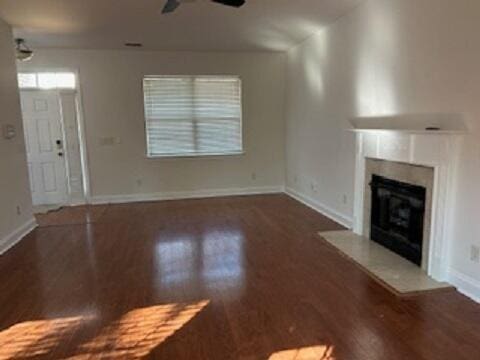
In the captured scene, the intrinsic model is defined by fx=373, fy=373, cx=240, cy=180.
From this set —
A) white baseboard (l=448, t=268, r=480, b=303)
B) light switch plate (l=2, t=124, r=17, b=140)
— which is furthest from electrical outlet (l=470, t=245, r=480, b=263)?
light switch plate (l=2, t=124, r=17, b=140)

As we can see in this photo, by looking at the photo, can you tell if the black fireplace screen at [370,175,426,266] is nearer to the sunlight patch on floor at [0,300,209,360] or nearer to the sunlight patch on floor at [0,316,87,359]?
the sunlight patch on floor at [0,300,209,360]

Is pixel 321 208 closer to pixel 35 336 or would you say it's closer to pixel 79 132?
pixel 35 336

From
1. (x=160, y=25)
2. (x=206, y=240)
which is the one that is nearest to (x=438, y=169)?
(x=206, y=240)

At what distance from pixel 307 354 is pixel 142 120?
5.32 meters

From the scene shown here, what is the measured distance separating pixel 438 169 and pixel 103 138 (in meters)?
5.33

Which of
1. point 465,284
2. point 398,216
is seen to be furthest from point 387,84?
point 465,284

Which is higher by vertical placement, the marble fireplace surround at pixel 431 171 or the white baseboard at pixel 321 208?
the marble fireplace surround at pixel 431 171

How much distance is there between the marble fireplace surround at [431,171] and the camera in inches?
119

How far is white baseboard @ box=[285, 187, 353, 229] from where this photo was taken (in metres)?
4.80

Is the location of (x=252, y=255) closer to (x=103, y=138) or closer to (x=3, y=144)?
(x=3, y=144)

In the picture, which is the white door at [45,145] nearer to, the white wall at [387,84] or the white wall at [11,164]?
the white wall at [11,164]

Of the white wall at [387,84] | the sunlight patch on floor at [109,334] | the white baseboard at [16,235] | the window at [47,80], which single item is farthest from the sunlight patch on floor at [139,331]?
the window at [47,80]

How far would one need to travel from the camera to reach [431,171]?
3.19 metres

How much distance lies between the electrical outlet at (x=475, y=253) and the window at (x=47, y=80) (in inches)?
241
